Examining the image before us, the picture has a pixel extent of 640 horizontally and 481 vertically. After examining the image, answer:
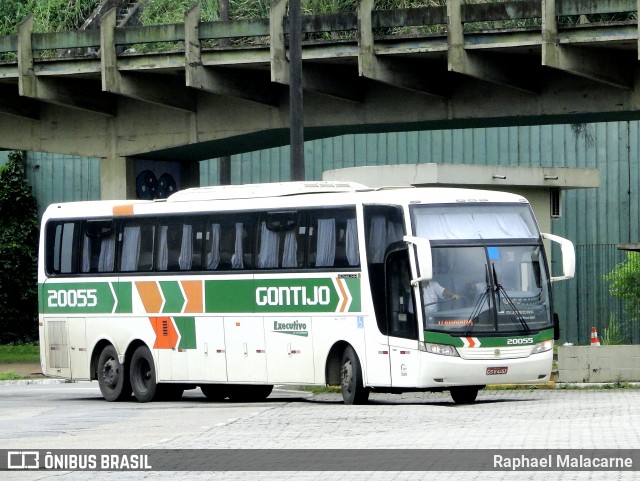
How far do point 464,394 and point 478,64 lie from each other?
558 cm

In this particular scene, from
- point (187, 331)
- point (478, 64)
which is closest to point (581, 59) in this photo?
point (478, 64)

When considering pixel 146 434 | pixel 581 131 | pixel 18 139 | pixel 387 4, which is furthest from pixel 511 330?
pixel 581 131

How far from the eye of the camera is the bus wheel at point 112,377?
2645 cm

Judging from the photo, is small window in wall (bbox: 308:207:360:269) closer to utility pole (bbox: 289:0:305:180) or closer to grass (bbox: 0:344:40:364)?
utility pole (bbox: 289:0:305:180)

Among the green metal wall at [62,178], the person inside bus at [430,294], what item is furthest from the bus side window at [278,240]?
the green metal wall at [62,178]

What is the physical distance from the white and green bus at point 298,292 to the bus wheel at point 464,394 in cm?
2

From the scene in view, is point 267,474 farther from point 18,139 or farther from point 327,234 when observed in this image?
point 18,139

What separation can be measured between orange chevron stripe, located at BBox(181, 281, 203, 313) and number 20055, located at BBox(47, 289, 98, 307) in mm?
2168

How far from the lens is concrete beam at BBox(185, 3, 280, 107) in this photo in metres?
27.4

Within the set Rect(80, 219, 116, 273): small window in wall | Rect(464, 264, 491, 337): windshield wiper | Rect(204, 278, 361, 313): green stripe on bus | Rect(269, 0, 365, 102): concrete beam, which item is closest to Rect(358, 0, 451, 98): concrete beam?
Rect(269, 0, 365, 102): concrete beam

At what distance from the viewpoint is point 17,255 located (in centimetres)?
4509

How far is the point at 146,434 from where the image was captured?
17984 mm

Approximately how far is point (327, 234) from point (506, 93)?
15.9 feet

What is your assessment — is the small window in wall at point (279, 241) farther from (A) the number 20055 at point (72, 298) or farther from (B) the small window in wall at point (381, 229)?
(A) the number 20055 at point (72, 298)
